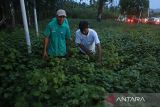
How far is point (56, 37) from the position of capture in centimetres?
972

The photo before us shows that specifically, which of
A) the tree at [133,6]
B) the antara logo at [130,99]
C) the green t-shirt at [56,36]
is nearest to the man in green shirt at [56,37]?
the green t-shirt at [56,36]

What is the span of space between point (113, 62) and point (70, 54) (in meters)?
1.24

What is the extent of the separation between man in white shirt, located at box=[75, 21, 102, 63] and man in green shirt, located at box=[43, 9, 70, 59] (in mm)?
337

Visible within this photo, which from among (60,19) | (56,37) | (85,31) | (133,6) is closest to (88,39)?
(85,31)

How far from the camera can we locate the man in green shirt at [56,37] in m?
9.59

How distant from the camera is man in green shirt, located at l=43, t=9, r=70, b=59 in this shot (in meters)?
9.59

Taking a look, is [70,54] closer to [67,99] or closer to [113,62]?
[113,62]

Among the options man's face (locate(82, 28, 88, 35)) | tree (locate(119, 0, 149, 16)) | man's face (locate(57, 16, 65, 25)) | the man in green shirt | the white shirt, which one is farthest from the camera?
tree (locate(119, 0, 149, 16))

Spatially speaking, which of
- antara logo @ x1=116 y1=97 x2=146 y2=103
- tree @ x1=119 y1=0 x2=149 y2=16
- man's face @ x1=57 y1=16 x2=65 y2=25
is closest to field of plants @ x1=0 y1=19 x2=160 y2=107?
antara logo @ x1=116 y1=97 x2=146 y2=103

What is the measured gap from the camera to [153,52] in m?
14.1

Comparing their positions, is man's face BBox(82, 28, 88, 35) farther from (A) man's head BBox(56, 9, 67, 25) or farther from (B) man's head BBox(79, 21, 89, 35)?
(A) man's head BBox(56, 9, 67, 25)

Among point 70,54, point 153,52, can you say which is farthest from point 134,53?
point 70,54

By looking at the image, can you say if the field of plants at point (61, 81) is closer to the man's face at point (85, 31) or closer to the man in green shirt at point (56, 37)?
the man in green shirt at point (56, 37)

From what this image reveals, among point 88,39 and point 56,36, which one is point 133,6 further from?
point 56,36
